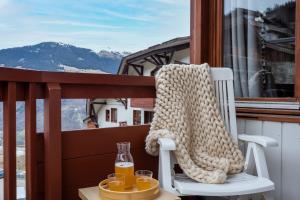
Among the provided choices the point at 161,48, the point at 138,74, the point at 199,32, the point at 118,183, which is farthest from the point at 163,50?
the point at 118,183

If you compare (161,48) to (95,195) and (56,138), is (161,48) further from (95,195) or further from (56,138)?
(95,195)

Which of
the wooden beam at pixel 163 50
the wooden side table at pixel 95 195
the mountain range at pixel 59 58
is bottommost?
the wooden side table at pixel 95 195

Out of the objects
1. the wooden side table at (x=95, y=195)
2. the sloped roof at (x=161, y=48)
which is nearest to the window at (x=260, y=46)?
the sloped roof at (x=161, y=48)

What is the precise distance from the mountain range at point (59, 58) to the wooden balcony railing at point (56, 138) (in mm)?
99

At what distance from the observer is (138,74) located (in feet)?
6.99

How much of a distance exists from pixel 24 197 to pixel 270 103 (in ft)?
4.89

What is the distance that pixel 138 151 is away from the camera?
6.17ft

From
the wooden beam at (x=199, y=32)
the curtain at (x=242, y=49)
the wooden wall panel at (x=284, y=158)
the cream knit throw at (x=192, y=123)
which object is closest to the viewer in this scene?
the cream knit throw at (x=192, y=123)

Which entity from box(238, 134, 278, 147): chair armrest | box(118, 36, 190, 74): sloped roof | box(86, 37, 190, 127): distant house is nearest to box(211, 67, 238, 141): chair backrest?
box(238, 134, 278, 147): chair armrest

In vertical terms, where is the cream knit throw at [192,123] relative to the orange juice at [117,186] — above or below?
above

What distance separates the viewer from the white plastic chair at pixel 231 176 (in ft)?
4.75

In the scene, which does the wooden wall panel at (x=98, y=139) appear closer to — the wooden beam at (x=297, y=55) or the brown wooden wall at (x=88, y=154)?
the brown wooden wall at (x=88, y=154)

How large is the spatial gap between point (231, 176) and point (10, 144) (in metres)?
1.12

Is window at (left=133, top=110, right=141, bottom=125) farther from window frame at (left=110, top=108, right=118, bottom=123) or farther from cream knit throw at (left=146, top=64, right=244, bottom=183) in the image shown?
cream knit throw at (left=146, top=64, right=244, bottom=183)
